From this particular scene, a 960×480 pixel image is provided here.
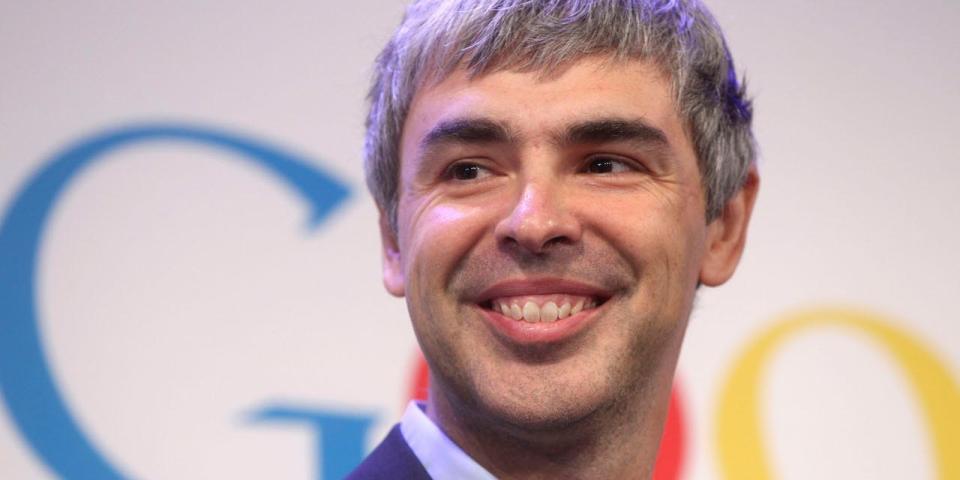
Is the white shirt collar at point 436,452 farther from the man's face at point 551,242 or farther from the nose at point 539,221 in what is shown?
the nose at point 539,221

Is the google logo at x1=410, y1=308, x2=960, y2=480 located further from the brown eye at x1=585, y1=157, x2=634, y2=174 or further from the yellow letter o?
the brown eye at x1=585, y1=157, x2=634, y2=174

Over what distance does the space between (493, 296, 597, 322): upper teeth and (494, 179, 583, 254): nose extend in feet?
0.23

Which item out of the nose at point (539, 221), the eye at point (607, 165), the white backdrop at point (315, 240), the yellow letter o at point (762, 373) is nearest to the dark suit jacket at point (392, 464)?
the nose at point (539, 221)

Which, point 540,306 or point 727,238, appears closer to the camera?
point 540,306

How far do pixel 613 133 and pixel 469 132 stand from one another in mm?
184

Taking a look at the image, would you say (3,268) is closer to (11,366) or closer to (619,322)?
(11,366)

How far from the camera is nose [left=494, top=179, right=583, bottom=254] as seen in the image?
147 cm

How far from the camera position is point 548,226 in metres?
1.47

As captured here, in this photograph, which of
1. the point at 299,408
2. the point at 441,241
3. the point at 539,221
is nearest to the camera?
the point at 539,221

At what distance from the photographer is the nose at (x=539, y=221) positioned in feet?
4.82

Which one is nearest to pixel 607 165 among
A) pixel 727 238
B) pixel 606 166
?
pixel 606 166

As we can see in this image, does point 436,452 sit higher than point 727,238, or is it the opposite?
point 727,238

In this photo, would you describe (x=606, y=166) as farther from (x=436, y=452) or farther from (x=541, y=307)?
(x=436, y=452)

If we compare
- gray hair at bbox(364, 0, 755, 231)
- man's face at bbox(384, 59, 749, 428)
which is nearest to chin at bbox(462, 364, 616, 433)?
man's face at bbox(384, 59, 749, 428)
